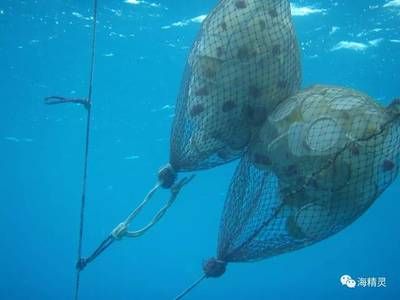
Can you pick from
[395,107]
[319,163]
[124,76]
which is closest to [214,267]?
[319,163]

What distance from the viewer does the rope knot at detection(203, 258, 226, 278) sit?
151 inches

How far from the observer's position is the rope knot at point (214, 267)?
385 cm

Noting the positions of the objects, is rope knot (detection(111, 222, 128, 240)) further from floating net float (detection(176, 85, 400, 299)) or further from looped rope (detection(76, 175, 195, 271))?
floating net float (detection(176, 85, 400, 299))

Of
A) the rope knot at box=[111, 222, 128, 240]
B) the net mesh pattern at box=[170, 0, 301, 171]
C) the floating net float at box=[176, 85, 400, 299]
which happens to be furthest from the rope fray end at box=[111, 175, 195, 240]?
the floating net float at box=[176, 85, 400, 299]

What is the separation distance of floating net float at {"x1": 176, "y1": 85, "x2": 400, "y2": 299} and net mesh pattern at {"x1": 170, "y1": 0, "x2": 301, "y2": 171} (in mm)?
164

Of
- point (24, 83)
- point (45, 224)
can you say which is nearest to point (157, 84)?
point (24, 83)

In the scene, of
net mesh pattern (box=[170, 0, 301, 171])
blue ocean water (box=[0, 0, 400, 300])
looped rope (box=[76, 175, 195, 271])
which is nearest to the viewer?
net mesh pattern (box=[170, 0, 301, 171])

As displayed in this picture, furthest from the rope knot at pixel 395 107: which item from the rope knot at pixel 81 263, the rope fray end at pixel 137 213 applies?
the rope knot at pixel 81 263

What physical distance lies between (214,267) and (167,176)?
0.89 metres

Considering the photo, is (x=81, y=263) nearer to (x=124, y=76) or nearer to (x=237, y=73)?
(x=237, y=73)

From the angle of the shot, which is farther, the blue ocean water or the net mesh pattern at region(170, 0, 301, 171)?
the blue ocean water

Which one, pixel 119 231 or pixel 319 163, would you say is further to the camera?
pixel 119 231

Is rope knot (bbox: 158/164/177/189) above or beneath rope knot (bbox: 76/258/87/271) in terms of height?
above

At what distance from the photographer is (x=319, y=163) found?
307 centimetres
